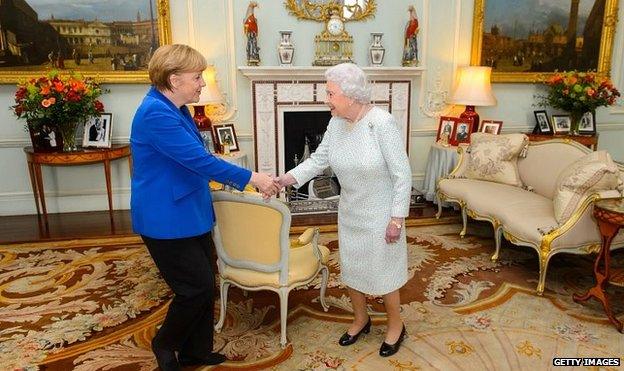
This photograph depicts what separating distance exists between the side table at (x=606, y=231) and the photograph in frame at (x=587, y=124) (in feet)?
10.9

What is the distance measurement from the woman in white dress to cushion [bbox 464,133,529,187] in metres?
2.40

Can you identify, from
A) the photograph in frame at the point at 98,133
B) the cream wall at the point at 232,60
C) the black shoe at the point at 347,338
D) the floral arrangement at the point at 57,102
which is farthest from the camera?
the cream wall at the point at 232,60

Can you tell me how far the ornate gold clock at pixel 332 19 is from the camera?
5.21 meters

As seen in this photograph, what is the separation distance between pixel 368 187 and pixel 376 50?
3413 mm

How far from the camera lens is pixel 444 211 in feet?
17.1

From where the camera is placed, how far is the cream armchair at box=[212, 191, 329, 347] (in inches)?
93.6

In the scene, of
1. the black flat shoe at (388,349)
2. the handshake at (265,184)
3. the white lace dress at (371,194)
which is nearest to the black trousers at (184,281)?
the handshake at (265,184)

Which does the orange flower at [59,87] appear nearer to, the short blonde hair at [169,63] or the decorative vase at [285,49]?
the decorative vase at [285,49]

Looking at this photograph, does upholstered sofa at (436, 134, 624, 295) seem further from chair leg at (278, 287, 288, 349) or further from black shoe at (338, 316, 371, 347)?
chair leg at (278, 287, 288, 349)

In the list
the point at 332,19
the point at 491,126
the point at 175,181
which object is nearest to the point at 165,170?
the point at 175,181

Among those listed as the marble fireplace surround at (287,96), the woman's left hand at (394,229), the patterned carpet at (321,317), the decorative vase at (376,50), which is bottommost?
the patterned carpet at (321,317)

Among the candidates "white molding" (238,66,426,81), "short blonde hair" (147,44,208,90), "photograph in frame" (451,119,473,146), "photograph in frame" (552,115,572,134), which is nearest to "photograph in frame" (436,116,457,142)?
"photograph in frame" (451,119,473,146)

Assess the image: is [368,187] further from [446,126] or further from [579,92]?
[579,92]

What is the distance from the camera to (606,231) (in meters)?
2.89
